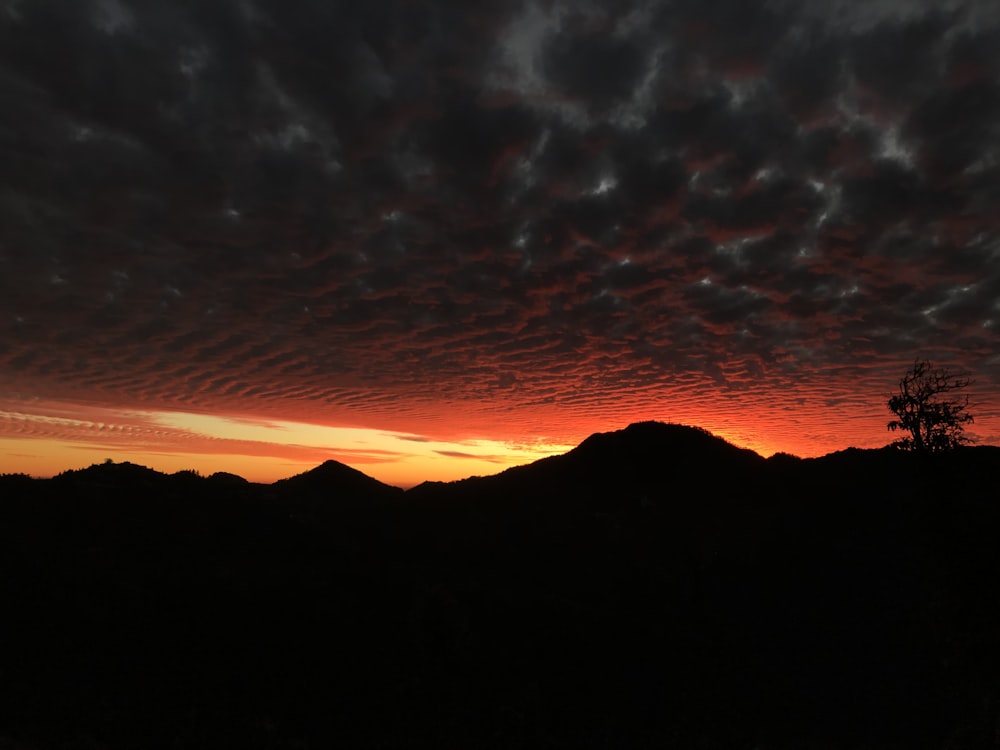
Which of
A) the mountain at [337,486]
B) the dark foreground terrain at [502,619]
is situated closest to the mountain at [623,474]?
the dark foreground terrain at [502,619]

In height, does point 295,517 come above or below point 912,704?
above

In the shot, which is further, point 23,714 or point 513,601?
point 513,601

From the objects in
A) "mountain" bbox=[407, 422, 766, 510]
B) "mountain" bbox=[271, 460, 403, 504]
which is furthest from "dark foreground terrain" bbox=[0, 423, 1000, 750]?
"mountain" bbox=[271, 460, 403, 504]

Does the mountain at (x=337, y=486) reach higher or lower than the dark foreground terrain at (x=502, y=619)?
higher

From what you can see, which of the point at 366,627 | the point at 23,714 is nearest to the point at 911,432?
the point at 366,627

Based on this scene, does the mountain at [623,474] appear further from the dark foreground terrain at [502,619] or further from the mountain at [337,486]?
the mountain at [337,486]

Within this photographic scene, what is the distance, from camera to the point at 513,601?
33656mm

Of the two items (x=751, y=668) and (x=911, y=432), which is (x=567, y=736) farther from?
(x=911, y=432)

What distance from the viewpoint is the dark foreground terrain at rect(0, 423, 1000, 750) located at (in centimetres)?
2052

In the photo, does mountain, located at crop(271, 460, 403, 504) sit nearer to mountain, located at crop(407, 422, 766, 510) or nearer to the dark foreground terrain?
mountain, located at crop(407, 422, 766, 510)

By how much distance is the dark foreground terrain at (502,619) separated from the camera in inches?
808

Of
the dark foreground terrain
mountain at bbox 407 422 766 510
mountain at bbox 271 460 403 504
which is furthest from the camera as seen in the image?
mountain at bbox 271 460 403 504

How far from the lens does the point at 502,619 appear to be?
3130 centimetres

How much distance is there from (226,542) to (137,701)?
47.2ft
